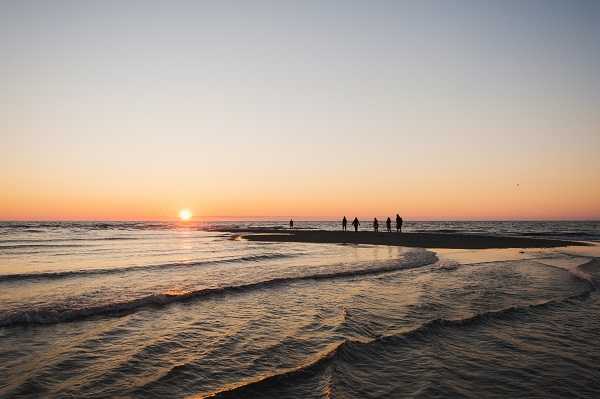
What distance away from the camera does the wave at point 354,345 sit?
6.17 metres

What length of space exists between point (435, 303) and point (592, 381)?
18.7 feet

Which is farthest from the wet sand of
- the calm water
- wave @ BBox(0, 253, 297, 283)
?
the calm water

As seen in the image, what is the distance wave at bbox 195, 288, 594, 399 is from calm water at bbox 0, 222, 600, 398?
33 mm

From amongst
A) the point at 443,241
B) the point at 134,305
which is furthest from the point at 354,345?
the point at 443,241

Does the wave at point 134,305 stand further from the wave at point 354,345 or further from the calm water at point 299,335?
the wave at point 354,345

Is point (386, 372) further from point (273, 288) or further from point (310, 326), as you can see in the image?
point (273, 288)

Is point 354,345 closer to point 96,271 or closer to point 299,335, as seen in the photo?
point 299,335

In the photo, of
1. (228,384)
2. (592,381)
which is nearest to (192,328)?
(228,384)

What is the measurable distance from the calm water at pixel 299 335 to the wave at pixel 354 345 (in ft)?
0.11

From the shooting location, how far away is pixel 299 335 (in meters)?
9.05

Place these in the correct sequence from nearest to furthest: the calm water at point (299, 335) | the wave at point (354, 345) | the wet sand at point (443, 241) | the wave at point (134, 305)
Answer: the wave at point (354, 345)
the calm water at point (299, 335)
the wave at point (134, 305)
the wet sand at point (443, 241)

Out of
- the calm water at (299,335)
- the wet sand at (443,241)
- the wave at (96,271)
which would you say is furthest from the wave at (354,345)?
the wet sand at (443,241)

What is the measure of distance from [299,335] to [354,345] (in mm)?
1354

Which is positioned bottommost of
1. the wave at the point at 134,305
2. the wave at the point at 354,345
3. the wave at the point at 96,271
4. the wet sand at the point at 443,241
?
the wave at the point at 354,345
